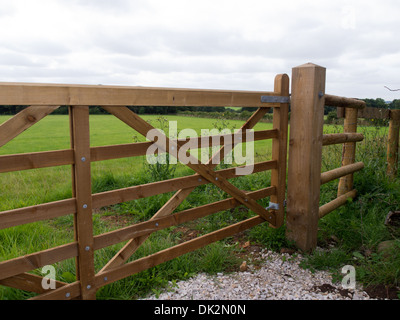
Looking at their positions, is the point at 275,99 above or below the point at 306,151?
above

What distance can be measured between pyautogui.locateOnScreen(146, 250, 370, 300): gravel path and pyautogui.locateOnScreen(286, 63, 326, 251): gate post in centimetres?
57

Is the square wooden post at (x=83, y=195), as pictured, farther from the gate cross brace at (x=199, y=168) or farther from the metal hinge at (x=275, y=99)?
the metal hinge at (x=275, y=99)

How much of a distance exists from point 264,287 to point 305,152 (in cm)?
156

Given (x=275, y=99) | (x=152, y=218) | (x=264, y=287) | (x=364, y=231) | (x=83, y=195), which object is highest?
(x=275, y=99)

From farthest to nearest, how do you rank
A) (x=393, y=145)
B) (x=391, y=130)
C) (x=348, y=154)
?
(x=391, y=130) → (x=393, y=145) → (x=348, y=154)

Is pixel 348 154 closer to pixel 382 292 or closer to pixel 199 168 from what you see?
pixel 382 292

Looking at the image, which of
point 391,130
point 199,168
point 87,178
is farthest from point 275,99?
point 391,130

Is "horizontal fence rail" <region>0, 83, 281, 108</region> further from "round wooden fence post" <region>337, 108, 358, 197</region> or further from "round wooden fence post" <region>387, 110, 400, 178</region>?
"round wooden fence post" <region>387, 110, 400, 178</region>

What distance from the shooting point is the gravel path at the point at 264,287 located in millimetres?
3076

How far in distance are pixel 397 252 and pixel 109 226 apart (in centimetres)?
345

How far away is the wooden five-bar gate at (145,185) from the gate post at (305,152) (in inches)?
0.4

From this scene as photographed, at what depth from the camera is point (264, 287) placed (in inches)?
128

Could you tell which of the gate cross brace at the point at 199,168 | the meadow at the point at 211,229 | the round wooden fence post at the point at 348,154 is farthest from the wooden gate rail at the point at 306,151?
the round wooden fence post at the point at 348,154
